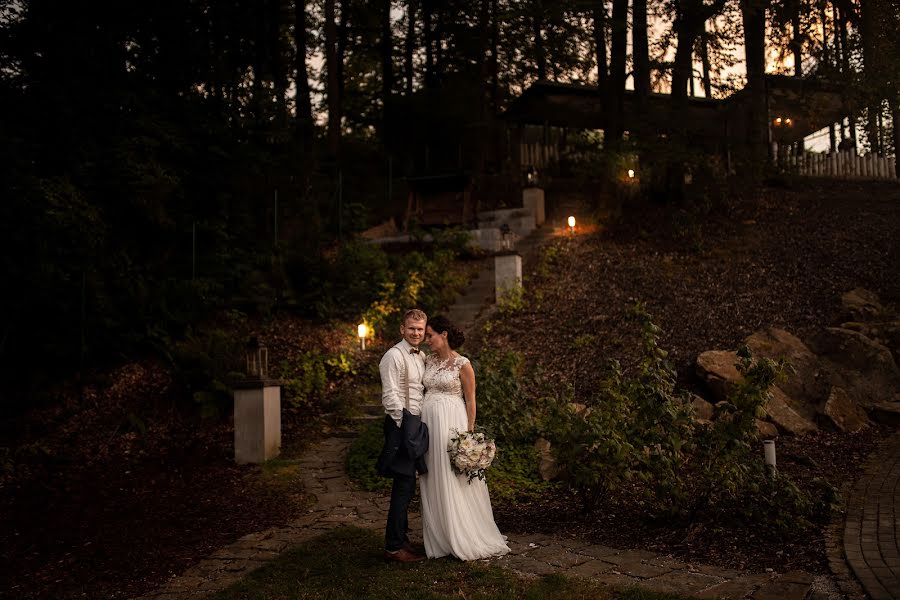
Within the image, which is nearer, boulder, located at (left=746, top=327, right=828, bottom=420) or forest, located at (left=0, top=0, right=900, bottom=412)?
boulder, located at (left=746, top=327, right=828, bottom=420)

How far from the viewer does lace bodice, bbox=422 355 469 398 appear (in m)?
5.54

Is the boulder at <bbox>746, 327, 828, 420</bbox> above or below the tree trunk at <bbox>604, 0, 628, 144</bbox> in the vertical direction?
below

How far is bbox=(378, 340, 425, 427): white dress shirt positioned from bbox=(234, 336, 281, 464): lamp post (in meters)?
3.98

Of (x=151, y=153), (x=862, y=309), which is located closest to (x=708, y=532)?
(x=862, y=309)

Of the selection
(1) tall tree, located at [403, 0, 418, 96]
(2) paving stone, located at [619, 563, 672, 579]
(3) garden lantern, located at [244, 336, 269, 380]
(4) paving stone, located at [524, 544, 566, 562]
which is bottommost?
(4) paving stone, located at [524, 544, 566, 562]

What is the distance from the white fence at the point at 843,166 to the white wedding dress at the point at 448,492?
18780 mm

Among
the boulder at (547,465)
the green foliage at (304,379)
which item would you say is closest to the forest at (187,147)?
the green foliage at (304,379)

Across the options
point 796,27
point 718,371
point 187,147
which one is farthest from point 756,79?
point 187,147

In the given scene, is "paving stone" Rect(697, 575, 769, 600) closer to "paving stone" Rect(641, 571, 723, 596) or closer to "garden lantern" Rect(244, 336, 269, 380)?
"paving stone" Rect(641, 571, 723, 596)

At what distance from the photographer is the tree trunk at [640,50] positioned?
1739 centimetres

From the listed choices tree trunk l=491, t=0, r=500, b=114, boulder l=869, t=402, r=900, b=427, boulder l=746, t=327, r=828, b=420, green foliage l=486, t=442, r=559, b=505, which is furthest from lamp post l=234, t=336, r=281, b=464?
tree trunk l=491, t=0, r=500, b=114

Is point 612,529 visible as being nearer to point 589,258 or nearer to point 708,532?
point 708,532

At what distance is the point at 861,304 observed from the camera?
1178 centimetres

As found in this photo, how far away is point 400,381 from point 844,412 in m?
6.41
